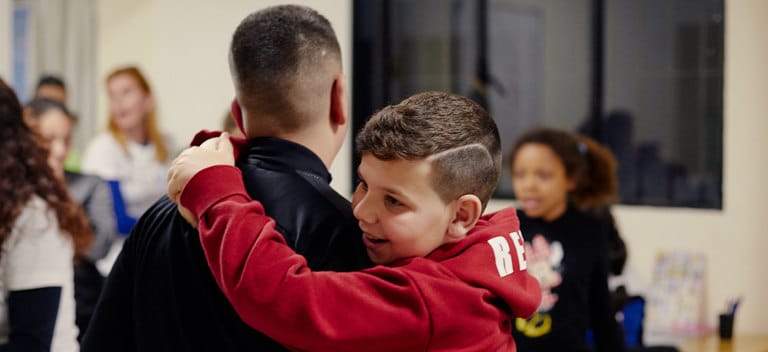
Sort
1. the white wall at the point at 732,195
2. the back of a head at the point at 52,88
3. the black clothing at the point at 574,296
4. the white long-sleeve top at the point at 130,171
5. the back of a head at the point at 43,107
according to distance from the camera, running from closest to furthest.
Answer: the black clothing at the point at 574,296 < the back of a head at the point at 43,107 < the white wall at the point at 732,195 < the white long-sleeve top at the point at 130,171 < the back of a head at the point at 52,88

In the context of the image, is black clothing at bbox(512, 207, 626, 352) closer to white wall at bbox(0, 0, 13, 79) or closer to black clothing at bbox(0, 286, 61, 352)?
black clothing at bbox(0, 286, 61, 352)

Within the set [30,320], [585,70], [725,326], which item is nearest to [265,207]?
[30,320]

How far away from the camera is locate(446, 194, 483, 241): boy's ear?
4.30ft

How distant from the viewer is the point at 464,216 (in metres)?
1.33

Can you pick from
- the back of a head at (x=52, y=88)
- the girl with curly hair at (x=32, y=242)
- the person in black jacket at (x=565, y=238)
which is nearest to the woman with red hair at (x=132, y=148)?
the back of a head at (x=52, y=88)

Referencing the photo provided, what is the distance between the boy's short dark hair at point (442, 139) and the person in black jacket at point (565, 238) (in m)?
1.78

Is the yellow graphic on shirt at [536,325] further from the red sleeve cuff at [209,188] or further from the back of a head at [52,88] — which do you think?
the back of a head at [52,88]

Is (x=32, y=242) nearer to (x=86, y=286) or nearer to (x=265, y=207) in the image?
(x=265, y=207)

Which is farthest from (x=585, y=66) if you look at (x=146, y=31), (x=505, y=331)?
(x=505, y=331)

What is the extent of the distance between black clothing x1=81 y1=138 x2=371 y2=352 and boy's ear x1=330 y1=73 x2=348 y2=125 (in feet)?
0.28

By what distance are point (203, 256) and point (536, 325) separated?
1930 mm

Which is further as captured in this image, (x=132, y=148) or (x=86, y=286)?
(x=132, y=148)

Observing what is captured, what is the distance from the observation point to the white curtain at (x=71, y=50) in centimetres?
709

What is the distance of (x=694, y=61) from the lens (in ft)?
15.9
